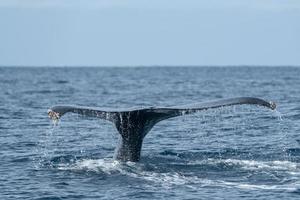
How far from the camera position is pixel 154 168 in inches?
555

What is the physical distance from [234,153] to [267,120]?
817cm

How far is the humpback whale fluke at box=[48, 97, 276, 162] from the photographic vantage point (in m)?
12.3

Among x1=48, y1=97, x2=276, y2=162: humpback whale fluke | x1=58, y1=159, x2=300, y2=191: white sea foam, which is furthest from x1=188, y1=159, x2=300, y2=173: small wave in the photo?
x1=48, y1=97, x2=276, y2=162: humpback whale fluke

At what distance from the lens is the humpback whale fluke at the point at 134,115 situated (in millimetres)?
12281

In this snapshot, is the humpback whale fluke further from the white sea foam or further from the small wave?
the small wave

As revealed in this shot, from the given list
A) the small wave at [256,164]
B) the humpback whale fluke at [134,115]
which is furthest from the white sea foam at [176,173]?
the humpback whale fluke at [134,115]

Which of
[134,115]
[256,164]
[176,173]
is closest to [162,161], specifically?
[176,173]

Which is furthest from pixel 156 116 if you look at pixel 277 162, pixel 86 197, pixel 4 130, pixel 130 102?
pixel 130 102

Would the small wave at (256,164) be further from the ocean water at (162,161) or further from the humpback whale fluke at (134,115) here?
the humpback whale fluke at (134,115)

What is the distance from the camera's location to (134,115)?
1310cm

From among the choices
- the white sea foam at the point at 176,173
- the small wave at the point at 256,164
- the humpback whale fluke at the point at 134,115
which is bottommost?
the white sea foam at the point at 176,173

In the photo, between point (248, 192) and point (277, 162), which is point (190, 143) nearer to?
point (277, 162)

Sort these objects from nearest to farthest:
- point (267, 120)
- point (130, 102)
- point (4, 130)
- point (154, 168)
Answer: point (154, 168)
point (4, 130)
point (267, 120)
point (130, 102)

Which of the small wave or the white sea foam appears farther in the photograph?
the small wave
